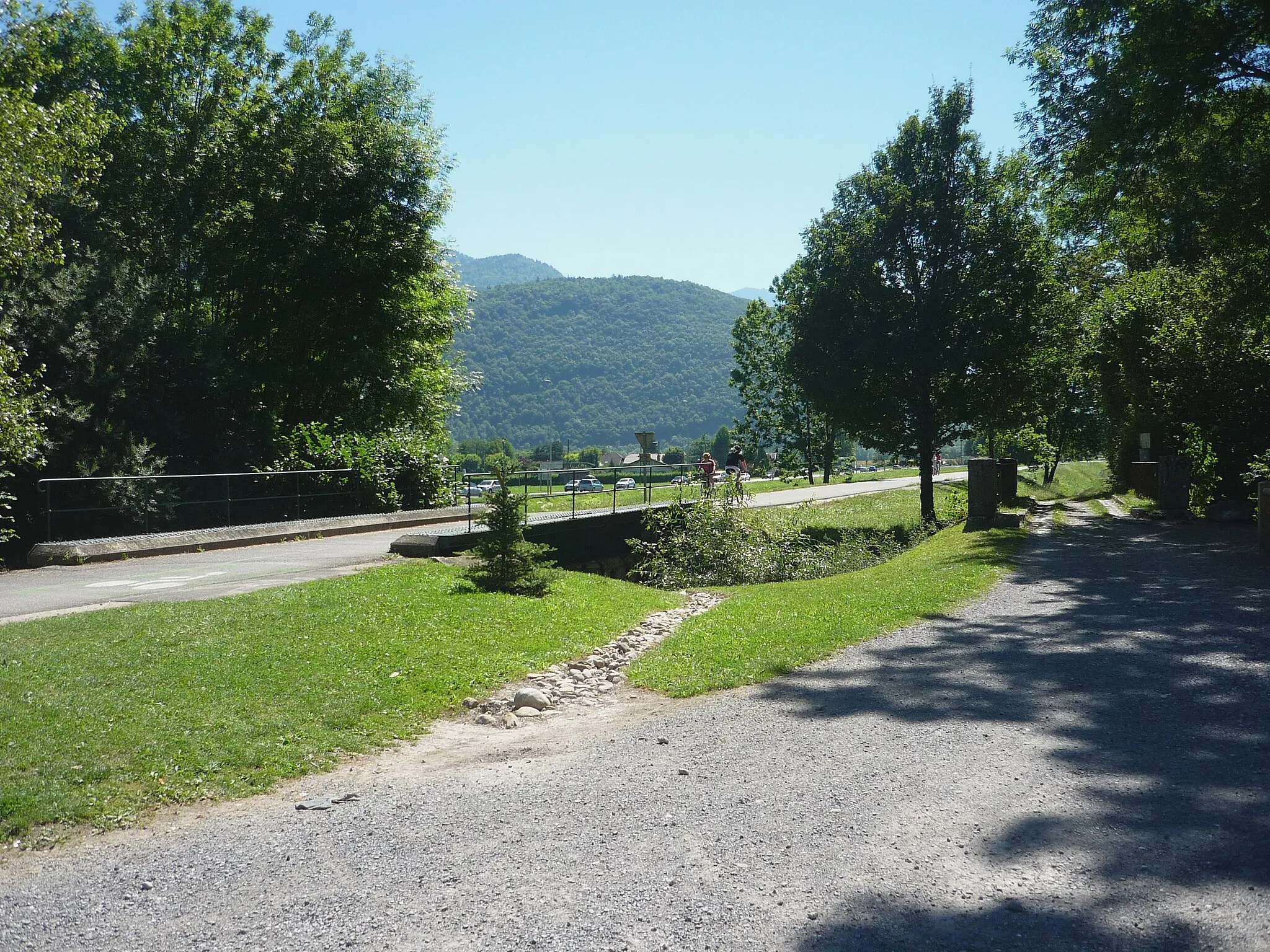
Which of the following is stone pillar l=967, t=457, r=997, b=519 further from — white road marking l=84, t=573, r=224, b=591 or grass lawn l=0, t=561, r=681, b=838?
white road marking l=84, t=573, r=224, b=591

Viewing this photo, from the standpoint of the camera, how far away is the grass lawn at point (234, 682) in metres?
5.62

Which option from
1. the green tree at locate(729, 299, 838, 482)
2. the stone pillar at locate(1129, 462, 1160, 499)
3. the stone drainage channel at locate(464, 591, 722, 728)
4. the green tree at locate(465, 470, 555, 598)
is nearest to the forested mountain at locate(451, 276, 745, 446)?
the green tree at locate(729, 299, 838, 482)

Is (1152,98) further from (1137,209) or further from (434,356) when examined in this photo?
(434,356)

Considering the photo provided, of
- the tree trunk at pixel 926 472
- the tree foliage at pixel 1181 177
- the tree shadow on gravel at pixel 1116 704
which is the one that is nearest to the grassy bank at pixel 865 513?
the tree trunk at pixel 926 472

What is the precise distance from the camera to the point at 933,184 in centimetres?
2762

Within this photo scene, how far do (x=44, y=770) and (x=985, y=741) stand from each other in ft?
18.7

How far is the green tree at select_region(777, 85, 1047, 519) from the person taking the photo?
1057 inches

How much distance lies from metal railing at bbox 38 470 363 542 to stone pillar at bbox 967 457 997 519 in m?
14.7

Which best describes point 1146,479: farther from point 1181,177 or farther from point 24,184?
point 24,184

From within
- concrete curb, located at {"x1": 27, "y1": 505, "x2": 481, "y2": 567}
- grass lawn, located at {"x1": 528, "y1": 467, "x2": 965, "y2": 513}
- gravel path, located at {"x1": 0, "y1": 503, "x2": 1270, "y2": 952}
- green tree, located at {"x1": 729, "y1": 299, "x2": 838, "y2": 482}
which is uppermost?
A: green tree, located at {"x1": 729, "y1": 299, "x2": 838, "y2": 482}

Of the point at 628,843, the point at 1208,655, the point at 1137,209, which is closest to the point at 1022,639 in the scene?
the point at 1208,655

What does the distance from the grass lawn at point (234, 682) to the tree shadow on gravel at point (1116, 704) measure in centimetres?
312

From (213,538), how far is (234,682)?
456 inches

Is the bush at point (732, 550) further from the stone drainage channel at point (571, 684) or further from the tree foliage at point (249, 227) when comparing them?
the tree foliage at point (249, 227)
